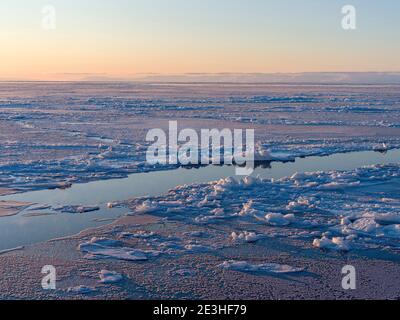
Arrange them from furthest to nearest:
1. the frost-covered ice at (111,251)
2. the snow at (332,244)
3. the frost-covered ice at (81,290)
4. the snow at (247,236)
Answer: the snow at (247,236), the snow at (332,244), the frost-covered ice at (111,251), the frost-covered ice at (81,290)

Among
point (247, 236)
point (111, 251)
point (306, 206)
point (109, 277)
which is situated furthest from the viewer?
point (306, 206)

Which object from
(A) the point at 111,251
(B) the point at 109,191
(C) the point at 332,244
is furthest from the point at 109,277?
(B) the point at 109,191

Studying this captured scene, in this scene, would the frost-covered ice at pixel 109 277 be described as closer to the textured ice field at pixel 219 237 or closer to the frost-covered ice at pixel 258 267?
the textured ice field at pixel 219 237

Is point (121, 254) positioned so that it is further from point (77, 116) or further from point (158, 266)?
point (77, 116)

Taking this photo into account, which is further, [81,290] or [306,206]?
[306,206]

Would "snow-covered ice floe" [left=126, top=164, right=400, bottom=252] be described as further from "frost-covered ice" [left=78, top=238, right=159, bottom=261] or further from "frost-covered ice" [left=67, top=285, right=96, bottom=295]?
"frost-covered ice" [left=67, top=285, right=96, bottom=295]

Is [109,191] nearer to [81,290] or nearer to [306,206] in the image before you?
[306,206]

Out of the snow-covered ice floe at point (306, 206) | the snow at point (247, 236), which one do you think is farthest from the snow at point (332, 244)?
the snow at point (247, 236)

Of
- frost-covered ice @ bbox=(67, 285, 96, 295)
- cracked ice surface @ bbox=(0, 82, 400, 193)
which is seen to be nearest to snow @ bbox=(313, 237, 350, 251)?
frost-covered ice @ bbox=(67, 285, 96, 295)

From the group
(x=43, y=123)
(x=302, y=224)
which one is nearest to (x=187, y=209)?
(x=302, y=224)
